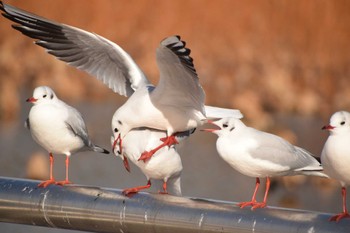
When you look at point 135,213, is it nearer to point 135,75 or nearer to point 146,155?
point 146,155

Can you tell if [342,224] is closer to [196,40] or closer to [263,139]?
[263,139]

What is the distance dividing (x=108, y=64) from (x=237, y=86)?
54.7 feet

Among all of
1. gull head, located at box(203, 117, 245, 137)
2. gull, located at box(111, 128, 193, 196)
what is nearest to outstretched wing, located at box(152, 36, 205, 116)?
gull, located at box(111, 128, 193, 196)

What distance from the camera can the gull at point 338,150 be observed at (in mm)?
3633

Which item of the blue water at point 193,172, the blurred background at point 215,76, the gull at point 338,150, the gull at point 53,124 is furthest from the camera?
the blurred background at point 215,76

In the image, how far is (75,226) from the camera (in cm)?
321

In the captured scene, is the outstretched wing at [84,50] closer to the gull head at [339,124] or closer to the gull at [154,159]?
the gull at [154,159]

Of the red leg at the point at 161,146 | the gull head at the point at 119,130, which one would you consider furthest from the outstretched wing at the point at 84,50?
the red leg at the point at 161,146

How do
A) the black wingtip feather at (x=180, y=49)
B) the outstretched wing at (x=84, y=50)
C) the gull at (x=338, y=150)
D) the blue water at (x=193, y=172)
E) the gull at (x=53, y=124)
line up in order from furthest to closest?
the blue water at (x=193, y=172), the outstretched wing at (x=84, y=50), the gull at (x=53, y=124), the black wingtip feather at (x=180, y=49), the gull at (x=338, y=150)

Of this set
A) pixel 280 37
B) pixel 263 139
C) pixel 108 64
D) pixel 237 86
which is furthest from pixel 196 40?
pixel 263 139

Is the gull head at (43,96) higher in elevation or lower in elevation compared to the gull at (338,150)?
higher

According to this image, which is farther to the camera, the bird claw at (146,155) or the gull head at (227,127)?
the bird claw at (146,155)

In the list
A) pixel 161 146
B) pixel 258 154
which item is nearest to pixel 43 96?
pixel 161 146

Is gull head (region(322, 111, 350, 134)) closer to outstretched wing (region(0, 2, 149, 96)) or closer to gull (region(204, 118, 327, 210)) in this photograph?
gull (region(204, 118, 327, 210))
